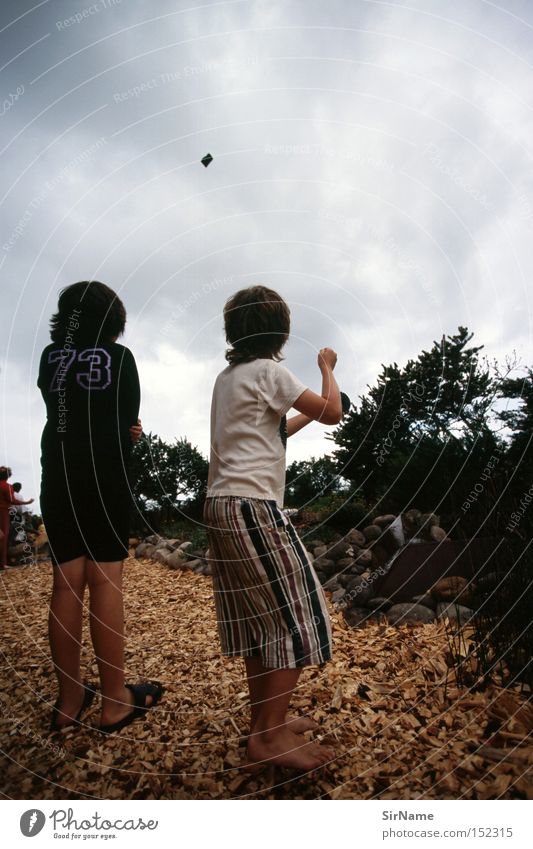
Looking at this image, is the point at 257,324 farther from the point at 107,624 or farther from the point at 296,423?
the point at 107,624

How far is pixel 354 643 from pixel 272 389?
218 centimetres

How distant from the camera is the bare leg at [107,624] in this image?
217 cm

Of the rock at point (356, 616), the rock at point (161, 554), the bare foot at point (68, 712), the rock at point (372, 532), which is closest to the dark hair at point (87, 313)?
the bare foot at point (68, 712)

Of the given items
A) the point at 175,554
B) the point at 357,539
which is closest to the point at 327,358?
the point at 357,539

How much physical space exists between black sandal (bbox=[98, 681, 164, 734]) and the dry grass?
1.8 inches

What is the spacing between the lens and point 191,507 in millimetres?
9430

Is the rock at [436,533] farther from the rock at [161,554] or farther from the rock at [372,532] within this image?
the rock at [161,554]

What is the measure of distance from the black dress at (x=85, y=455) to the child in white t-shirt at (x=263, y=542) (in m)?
0.54

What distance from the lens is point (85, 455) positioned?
2.16 m

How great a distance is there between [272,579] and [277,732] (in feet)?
2.14

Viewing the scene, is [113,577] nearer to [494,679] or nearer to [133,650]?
[133,650]

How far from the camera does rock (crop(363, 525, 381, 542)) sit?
506 cm

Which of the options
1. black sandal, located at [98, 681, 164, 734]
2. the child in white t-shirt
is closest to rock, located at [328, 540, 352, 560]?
black sandal, located at [98, 681, 164, 734]

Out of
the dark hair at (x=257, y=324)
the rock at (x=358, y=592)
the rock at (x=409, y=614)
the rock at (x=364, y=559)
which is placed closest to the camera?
the dark hair at (x=257, y=324)
